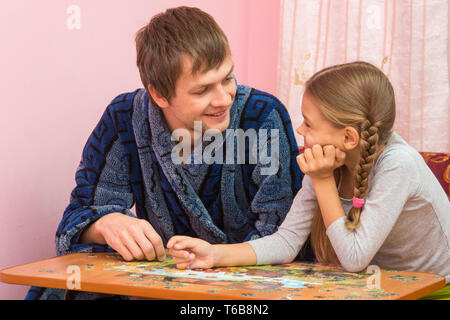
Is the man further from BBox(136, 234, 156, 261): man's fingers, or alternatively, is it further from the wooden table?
the wooden table

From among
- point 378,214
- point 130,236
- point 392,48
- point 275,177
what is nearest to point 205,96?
point 275,177

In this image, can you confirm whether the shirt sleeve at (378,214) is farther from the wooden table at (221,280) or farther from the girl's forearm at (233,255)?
the girl's forearm at (233,255)

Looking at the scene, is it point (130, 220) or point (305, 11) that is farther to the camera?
point (305, 11)

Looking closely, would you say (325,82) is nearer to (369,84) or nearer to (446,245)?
(369,84)

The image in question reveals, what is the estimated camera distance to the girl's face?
4.07 feet

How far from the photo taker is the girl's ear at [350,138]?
4.01ft

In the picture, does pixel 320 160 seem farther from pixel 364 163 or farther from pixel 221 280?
pixel 221 280

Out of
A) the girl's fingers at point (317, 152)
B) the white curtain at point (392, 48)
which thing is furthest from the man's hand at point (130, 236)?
the white curtain at point (392, 48)

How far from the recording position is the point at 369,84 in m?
1.24

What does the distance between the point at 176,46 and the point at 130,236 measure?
0.45 meters

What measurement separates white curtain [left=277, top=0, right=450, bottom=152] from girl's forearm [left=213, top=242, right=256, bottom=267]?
1093mm

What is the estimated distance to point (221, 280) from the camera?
0.97 metres
